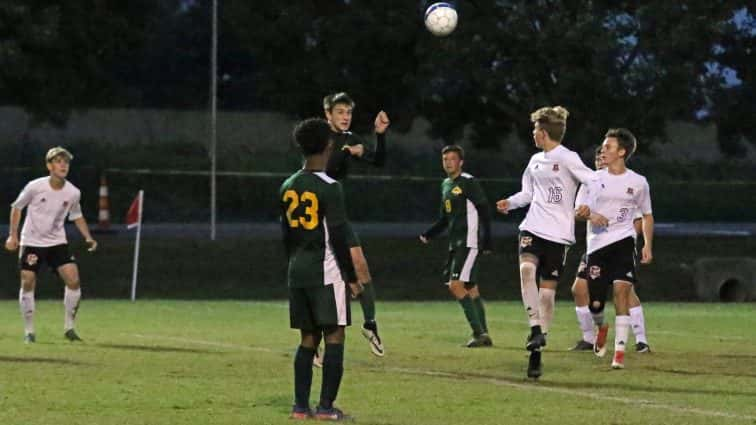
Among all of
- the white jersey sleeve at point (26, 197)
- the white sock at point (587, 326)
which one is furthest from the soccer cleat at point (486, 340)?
the white jersey sleeve at point (26, 197)

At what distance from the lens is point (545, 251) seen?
1461cm

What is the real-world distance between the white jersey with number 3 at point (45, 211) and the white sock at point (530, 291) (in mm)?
6067

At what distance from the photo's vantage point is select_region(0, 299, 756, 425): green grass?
37.4 ft

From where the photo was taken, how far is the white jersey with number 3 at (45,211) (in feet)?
60.6

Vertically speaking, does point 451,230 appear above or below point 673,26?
below

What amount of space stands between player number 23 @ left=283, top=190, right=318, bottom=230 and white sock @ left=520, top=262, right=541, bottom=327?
3.68 metres

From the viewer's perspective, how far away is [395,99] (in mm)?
39281

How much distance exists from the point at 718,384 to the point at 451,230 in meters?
5.48

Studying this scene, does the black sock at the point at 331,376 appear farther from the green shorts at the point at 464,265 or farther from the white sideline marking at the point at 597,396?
the green shorts at the point at 464,265

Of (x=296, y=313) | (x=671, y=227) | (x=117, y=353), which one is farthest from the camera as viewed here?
(x=671, y=227)

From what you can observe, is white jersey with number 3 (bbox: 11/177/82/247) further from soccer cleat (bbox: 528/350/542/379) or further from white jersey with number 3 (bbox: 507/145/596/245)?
soccer cleat (bbox: 528/350/542/379)

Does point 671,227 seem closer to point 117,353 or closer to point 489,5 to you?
point 489,5

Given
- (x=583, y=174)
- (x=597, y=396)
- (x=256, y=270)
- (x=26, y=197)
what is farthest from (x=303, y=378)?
(x=256, y=270)

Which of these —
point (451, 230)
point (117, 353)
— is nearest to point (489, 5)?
point (451, 230)
